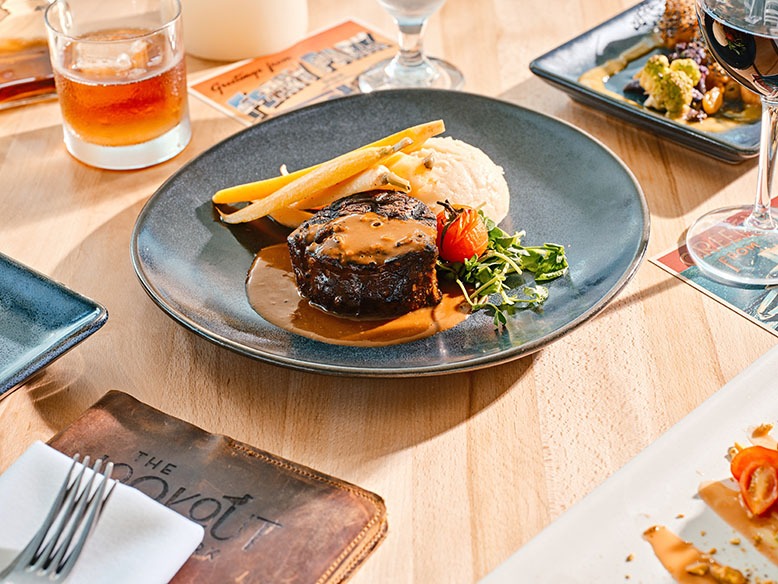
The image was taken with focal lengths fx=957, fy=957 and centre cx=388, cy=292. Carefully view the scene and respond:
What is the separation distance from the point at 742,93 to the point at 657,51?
23 cm

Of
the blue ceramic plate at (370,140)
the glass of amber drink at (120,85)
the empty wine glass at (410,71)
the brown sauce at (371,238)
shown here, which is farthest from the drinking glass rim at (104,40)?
the brown sauce at (371,238)

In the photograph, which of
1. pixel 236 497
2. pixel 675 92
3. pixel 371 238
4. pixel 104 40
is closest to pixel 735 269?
pixel 675 92

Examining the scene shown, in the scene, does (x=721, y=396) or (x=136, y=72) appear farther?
(x=136, y=72)

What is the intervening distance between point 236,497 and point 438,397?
311 mm

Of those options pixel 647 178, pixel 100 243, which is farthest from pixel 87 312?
pixel 647 178

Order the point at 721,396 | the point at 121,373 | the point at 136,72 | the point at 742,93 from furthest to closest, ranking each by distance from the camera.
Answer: the point at 742,93
the point at 136,72
the point at 121,373
the point at 721,396

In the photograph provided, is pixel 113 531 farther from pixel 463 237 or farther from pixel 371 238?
pixel 463 237

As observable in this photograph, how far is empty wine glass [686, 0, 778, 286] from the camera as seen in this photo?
4.12 feet

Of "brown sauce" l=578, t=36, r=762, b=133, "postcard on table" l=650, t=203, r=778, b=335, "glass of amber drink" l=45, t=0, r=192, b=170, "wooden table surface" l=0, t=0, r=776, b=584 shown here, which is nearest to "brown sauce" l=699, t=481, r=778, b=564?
"wooden table surface" l=0, t=0, r=776, b=584

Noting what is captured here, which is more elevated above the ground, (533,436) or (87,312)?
(87,312)

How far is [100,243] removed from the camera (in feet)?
5.24

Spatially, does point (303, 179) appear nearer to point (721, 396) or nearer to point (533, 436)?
point (533, 436)

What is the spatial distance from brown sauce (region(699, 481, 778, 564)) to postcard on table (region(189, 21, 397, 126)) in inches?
46.9

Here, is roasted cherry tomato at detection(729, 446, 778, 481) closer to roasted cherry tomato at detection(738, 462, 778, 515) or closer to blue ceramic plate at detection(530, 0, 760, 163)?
roasted cherry tomato at detection(738, 462, 778, 515)
